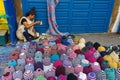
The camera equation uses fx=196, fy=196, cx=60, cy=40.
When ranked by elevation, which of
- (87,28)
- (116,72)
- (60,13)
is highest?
(60,13)

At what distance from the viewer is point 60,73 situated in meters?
3.17

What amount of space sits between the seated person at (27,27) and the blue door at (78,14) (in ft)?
0.74

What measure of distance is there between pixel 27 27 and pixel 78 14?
49.6 inches

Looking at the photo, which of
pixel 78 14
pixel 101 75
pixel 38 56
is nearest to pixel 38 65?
pixel 38 56

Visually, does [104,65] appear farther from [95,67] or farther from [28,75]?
[28,75]

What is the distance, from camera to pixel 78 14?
4.71 m

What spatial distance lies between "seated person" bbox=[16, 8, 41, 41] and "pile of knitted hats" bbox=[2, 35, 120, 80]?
0.47 metres

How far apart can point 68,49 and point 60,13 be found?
1.20 meters

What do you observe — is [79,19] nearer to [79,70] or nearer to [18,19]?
[18,19]

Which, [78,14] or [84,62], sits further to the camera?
[78,14]

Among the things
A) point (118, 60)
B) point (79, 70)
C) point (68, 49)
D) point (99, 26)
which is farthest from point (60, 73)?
point (99, 26)

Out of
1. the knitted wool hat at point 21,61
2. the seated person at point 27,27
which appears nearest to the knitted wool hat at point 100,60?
the knitted wool hat at point 21,61

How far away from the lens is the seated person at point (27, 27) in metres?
4.38

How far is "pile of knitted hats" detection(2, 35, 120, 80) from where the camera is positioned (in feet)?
10.3
